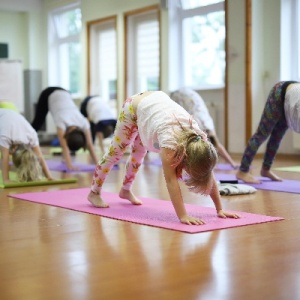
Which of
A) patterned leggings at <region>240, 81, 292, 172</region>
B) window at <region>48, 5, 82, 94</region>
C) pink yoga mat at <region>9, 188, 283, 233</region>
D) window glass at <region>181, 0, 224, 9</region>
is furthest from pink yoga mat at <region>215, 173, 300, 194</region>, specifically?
window at <region>48, 5, 82, 94</region>

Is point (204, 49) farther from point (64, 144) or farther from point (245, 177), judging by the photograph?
point (245, 177)

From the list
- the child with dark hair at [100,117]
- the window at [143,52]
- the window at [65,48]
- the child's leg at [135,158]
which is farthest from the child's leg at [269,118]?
the window at [65,48]

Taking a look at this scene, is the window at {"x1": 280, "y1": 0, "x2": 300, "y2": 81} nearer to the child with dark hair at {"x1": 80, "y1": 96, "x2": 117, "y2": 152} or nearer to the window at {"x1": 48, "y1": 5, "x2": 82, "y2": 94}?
the child with dark hair at {"x1": 80, "y1": 96, "x2": 117, "y2": 152}

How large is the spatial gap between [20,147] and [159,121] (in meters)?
2.02

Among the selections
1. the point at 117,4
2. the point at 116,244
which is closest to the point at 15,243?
the point at 116,244

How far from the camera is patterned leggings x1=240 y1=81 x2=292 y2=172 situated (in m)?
4.04

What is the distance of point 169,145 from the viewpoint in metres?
2.69

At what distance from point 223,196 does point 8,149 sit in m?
1.67

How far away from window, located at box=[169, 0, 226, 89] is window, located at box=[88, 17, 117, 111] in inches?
55.6

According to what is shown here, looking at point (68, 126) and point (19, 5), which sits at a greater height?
point (19, 5)

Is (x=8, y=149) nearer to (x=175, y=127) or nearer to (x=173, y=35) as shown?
(x=175, y=127)

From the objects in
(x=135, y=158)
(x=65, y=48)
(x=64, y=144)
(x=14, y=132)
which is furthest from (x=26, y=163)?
(x=65, y=48)

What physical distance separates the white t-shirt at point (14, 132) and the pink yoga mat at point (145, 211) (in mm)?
642

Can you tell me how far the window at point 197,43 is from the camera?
8062 millimetres
